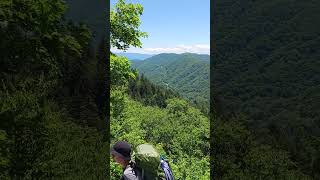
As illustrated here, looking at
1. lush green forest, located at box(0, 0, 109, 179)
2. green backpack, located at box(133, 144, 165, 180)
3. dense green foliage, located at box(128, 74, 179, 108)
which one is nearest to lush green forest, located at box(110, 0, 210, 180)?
dense green foliage, located at box(128, 74, 179, 108)

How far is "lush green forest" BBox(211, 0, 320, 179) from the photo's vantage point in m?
19.1

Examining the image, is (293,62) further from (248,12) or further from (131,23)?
(248,12)

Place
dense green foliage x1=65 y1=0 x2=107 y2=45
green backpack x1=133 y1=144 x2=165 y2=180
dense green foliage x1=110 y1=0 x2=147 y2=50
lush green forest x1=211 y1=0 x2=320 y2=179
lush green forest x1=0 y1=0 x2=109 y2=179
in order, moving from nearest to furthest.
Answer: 1. green backpack x1=133 y1=144 x2=165 y2=180
2. lush green forest x1=0 y1=0 x2=109 y2=179
3. dense green foliage x1=65 y1=0 x2=107 y2=45
4. lush green forest x1=211 y1=0 x2=320 y2=179
5. dense green foliage x1=110 y1=0 x2=147 y2=50

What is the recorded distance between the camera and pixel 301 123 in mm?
19312

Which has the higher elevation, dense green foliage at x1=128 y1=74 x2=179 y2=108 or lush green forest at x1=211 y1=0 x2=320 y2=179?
lush green forest at x1=211 y1=0 x2=320 y2=179

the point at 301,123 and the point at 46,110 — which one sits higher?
the point at 46,110

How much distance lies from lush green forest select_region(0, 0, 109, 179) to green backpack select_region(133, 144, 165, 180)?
15.6ft

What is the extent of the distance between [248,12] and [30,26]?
4021 centimetres

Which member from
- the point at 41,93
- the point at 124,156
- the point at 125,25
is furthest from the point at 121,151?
the point at 125,25

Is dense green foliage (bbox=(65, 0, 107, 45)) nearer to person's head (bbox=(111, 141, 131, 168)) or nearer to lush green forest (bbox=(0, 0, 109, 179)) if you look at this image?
lush green forest (bbox=(0, 0, 109, 179))

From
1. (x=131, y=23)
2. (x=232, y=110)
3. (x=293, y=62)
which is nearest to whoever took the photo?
(x=131, y=23)

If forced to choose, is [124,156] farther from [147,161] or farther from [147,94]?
[147,94]

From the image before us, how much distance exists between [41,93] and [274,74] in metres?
23.8

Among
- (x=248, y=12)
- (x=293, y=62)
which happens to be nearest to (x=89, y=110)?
(x=293, y=62)
